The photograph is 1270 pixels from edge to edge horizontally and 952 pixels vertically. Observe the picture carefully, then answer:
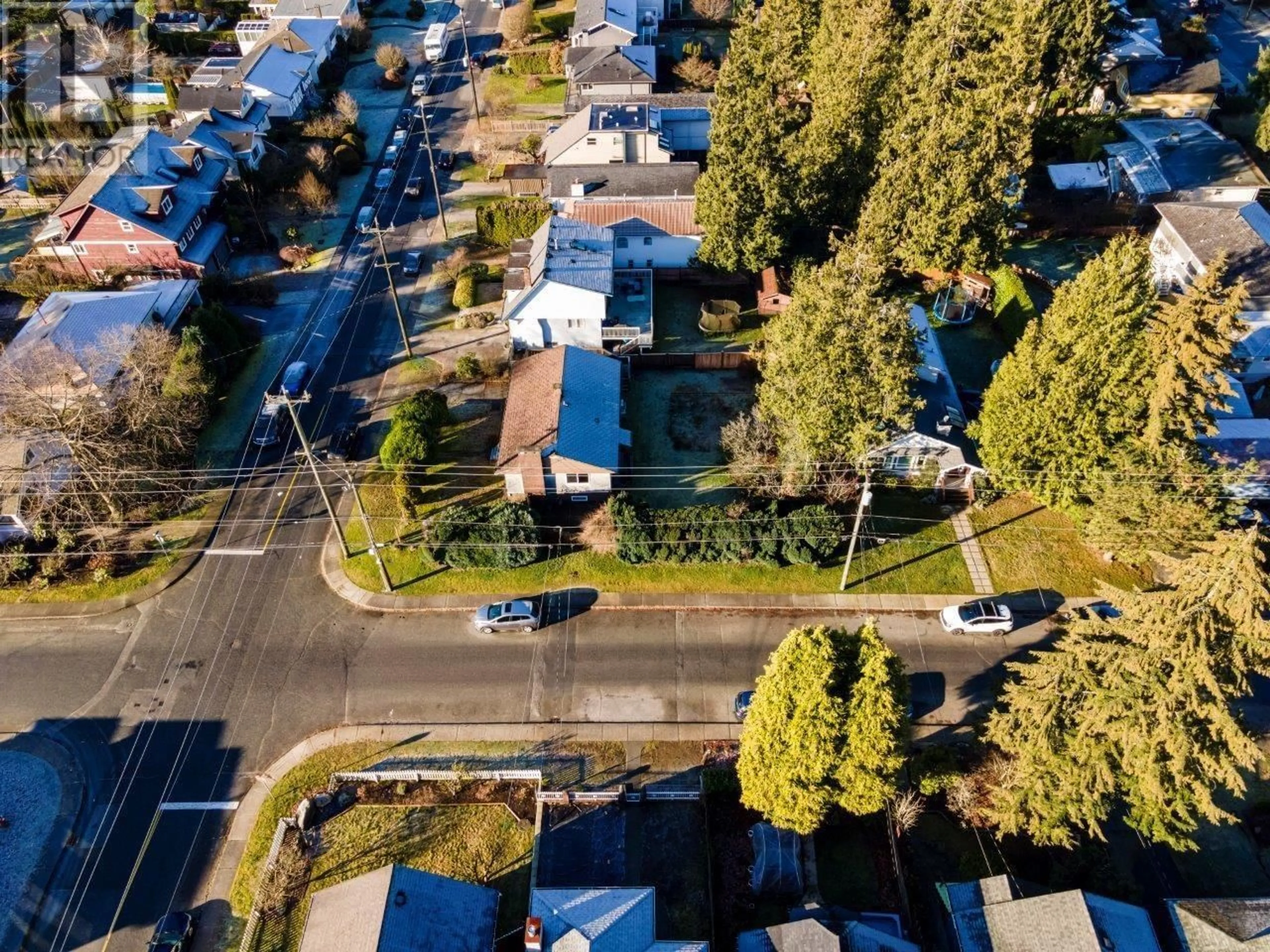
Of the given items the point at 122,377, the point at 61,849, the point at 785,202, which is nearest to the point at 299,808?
the point at 61,849

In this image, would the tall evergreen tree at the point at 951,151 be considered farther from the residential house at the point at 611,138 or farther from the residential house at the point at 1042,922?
the residential house at the point at 1042,922

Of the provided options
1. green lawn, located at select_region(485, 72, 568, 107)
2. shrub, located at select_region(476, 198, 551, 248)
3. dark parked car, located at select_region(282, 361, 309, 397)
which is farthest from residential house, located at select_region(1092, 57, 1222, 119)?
dark parked car, located at select_region(282, 361, 309, 397)

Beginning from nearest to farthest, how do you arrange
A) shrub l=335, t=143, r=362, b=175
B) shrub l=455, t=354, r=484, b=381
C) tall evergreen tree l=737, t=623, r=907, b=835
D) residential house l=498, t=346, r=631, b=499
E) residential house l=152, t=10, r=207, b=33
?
1. tall evergreen tree l=737, t=623, r=907, b=835
2. residential house l=498, t=346, r=631, b=499
3. shrub l=455, t=354, r=484, b=381
4. shrub l=335, t=143, r=362, b=175
5. residential house l=152, t=10, r=207, b=33

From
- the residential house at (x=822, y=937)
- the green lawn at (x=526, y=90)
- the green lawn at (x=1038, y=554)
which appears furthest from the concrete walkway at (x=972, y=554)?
the green lawn at (x=526, y=90)

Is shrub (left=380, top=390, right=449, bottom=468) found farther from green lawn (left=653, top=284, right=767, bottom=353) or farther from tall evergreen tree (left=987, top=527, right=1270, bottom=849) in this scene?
tall evergreen tree (left=987, top=527, right=1270, bottom=849)

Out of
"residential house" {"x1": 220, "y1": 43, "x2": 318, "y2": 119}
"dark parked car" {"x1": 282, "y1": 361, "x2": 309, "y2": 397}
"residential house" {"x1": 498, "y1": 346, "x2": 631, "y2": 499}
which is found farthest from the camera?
"residential house" {"x1": 220, "y1": 43, "x2": 318, "y2": 119}

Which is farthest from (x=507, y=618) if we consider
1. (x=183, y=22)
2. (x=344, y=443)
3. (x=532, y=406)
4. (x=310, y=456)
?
(x=183, y=22)

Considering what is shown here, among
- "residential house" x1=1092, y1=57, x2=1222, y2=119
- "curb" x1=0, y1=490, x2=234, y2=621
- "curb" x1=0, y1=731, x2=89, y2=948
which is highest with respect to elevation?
"residential house" x1=1092, y1=57, x2=1222, y2=119

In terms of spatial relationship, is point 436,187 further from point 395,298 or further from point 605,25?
point 605,25
